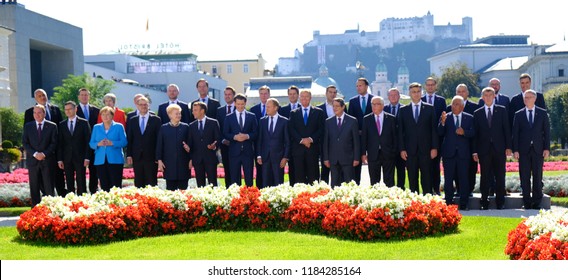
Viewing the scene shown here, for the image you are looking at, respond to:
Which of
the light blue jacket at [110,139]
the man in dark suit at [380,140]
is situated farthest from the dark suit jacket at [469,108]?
the light blue jacket at [110,139]

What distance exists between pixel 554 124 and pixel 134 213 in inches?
2029

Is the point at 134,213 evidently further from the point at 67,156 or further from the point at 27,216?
the point at 67,156

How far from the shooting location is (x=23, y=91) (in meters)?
55.3

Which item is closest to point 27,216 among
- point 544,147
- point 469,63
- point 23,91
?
point 544,147

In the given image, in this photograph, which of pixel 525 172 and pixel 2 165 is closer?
pixel 525 172

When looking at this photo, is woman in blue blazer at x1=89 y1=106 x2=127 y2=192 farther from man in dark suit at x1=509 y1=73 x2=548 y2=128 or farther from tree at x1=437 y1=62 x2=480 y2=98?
tree at x1=437 y1=62 x2=480 y2=98

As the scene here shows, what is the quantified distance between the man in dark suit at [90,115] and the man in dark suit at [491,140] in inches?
257

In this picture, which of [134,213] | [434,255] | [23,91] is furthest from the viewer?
[23,91]

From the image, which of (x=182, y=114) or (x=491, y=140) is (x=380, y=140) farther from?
(x=182, y=114)

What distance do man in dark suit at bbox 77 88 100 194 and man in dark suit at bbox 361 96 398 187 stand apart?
187 inches

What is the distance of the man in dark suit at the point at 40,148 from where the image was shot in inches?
537

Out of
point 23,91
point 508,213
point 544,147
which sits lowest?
point 508,213

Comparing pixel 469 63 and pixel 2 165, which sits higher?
pixel 469 63

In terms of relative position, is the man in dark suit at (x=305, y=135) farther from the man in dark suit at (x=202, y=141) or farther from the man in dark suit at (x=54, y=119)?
the man in dark suit at (x=54, y=119)
